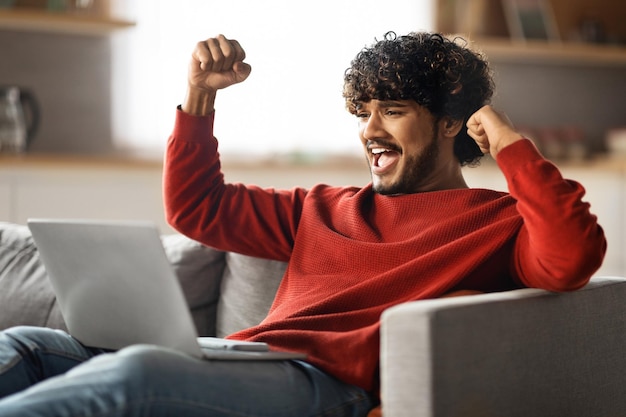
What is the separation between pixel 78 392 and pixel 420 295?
68cm

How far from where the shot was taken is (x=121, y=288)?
1632mm

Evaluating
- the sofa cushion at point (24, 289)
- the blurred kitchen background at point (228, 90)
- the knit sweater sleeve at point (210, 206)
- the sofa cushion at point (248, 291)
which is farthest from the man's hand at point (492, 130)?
the blurred kitchen background at point (228, 90)

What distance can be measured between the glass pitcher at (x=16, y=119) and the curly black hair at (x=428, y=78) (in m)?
2.21

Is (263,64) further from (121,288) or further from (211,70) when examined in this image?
(121,288)

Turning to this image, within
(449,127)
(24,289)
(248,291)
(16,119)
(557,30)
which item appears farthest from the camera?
(557,30)

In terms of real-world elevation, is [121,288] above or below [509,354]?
above

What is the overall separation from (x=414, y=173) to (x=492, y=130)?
237 millimetres

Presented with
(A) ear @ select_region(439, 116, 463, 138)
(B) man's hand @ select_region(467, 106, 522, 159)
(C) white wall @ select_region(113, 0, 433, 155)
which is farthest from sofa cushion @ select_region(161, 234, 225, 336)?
(C) white wall @ select_region(113, 0, 433, 155)

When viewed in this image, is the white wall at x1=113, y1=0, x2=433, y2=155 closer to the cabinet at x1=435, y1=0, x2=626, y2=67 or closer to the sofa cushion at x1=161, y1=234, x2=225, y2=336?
the cabinet at x1=435, y1=0, x2=626, y2=67

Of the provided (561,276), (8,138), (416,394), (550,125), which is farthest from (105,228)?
(550,125)

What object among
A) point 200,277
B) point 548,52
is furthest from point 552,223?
point 548,52

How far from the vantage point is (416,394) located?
1.53 meters

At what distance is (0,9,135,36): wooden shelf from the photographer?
154 inches

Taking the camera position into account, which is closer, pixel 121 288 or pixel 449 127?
pixel 121 288
